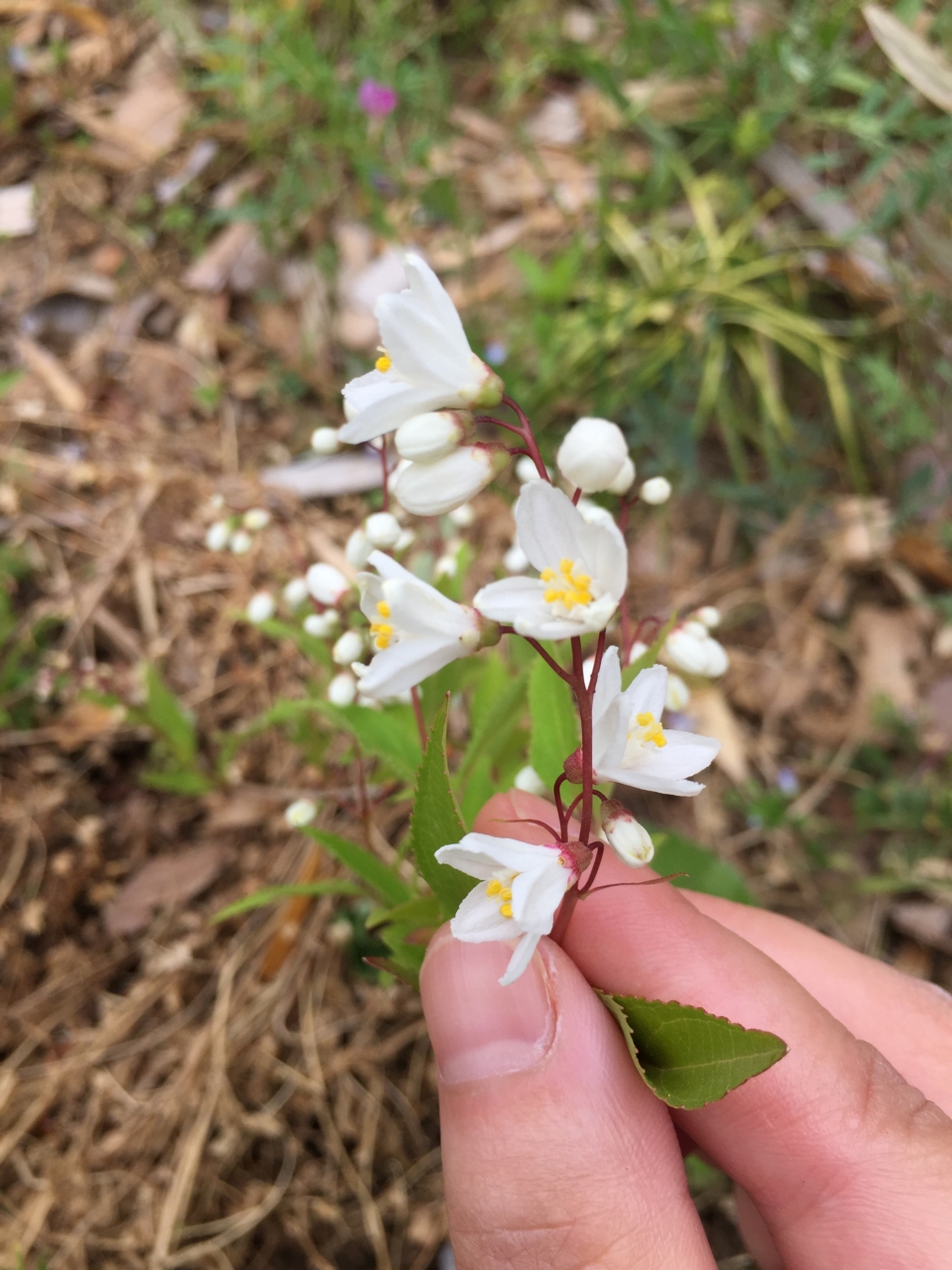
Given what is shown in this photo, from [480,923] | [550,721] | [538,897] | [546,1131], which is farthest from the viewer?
[550,721]

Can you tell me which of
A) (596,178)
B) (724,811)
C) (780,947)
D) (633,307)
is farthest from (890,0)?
(780,947)

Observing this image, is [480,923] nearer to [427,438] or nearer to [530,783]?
[530,783]

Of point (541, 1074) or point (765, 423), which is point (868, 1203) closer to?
point (541, 1074)

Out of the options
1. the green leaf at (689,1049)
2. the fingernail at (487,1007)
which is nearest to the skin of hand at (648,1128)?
the fingernail at (487,1007)

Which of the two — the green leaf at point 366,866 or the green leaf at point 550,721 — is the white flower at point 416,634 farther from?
the green leaf at point 366,866

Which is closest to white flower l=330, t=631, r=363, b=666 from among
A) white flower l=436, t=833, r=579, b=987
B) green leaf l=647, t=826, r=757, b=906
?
white flower l=436, t=833, r=579, b=987

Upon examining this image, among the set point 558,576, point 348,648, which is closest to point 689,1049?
point 558,576
